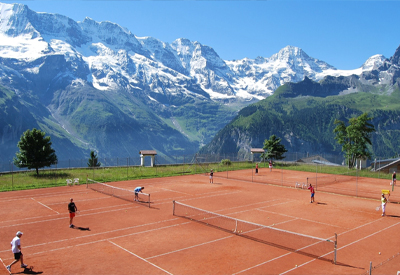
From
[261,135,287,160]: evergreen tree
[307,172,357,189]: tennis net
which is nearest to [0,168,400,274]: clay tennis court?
[307,172,357,189]: tennis net

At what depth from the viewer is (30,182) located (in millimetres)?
48062

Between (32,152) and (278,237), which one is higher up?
(32,152)

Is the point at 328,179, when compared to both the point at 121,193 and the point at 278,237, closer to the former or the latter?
the point at 121,193

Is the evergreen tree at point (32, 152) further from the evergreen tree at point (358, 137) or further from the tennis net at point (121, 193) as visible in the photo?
the evergreen tree at point (358, 137)

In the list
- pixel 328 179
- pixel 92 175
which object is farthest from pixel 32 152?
pixel 328 179

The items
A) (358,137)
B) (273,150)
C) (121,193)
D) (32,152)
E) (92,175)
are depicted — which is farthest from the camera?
(273,150)

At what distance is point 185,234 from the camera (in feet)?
72.7

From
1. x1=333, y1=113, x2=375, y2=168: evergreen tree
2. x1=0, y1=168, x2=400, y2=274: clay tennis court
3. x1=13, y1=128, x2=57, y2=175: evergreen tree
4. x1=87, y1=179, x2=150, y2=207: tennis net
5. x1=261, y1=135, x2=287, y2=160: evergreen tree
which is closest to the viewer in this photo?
x1=0, y1=168, x2=400, y2=274: clay tennis court

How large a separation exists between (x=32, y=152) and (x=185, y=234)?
40.3 m

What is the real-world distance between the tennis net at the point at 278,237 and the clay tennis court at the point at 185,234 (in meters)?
0.52

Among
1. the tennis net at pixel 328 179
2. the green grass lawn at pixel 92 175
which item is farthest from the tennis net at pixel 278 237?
the tennis net at pixel 328 179

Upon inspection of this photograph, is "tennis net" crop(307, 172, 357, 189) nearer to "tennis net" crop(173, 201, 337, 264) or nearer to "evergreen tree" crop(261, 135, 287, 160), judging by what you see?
"evergreen tree" crop(261, 135, 287, 160)

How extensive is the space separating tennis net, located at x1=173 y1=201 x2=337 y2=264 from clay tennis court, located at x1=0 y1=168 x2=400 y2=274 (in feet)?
1.71

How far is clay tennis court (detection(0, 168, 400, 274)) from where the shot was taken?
16938 mm
